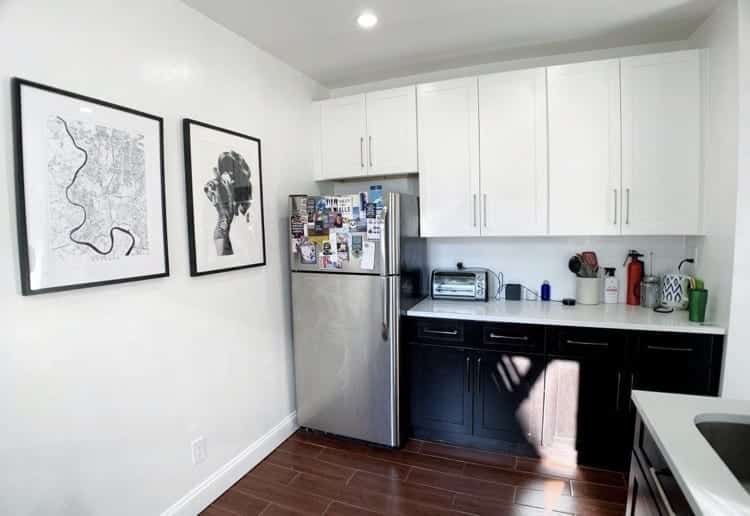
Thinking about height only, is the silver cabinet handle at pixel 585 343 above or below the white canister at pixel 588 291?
below

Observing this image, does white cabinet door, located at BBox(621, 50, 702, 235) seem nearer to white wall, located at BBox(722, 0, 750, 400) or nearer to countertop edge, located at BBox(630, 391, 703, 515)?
white wall, located at BBox(722, 0, 750, 400)

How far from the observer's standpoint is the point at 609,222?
2453mm

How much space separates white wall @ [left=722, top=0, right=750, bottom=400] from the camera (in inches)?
75.9

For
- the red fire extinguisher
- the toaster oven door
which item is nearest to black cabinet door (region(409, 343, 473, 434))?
the toaster oven door

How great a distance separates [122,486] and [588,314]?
8.40 ft

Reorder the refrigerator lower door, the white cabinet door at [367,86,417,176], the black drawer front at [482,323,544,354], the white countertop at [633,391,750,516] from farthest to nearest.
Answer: the white cabinet door at [367,86,417,176], the refrigerator lower door, the black drawer front at [482,323,544,354], the white countertop at [633,391,750,516]

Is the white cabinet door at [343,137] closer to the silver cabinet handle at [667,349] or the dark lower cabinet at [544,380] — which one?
the dark lower cabinet at [544,380]

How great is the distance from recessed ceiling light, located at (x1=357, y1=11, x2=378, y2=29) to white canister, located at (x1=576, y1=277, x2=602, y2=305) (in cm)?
207

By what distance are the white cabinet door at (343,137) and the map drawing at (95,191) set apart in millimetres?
1504

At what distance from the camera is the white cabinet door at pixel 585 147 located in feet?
7.89

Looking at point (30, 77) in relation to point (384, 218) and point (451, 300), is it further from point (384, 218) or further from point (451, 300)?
point (451, 300)

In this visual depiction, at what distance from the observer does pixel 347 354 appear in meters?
2.59

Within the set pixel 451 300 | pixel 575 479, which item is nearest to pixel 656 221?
pixel 451 300

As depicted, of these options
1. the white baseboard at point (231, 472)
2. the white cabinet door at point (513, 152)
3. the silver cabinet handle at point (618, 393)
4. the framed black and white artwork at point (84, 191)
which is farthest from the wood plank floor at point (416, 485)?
the white cabinet door at point (513, 152)
